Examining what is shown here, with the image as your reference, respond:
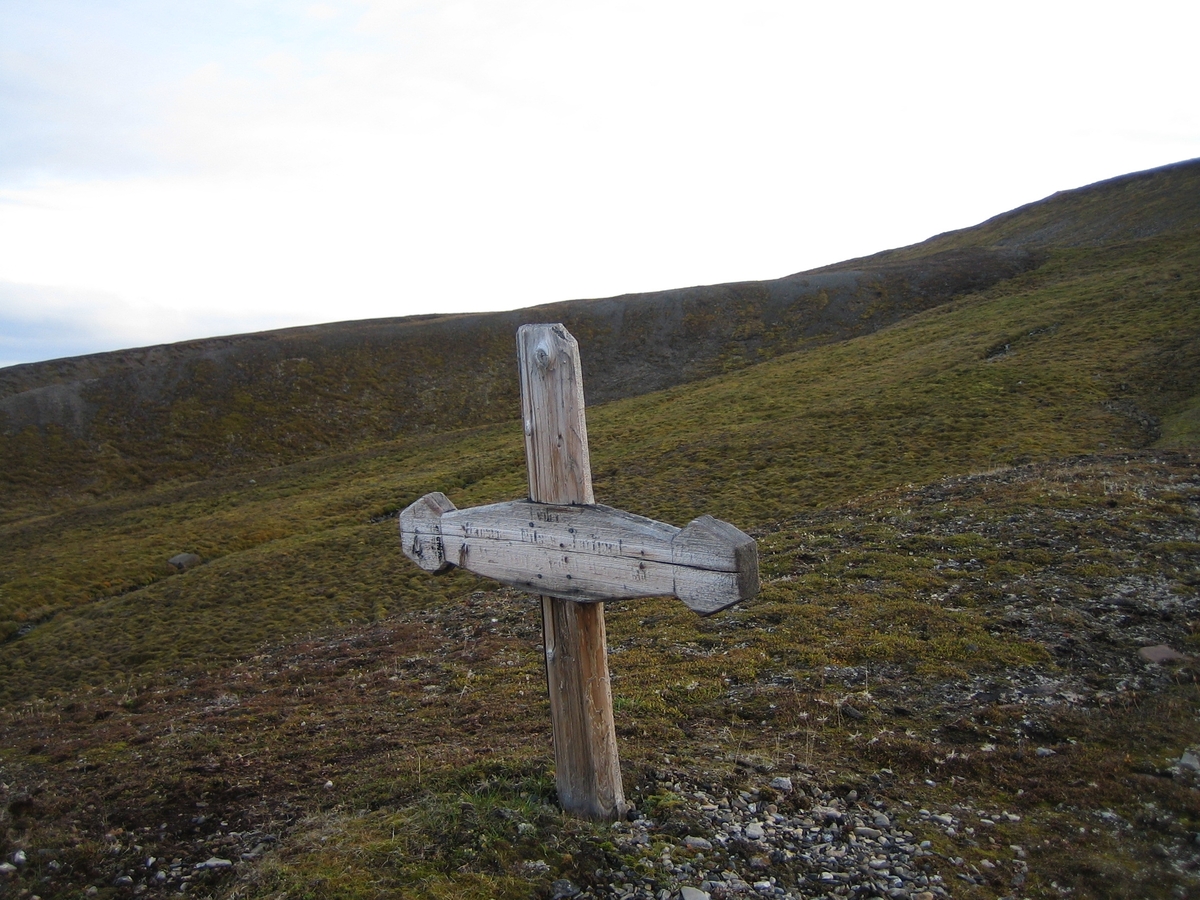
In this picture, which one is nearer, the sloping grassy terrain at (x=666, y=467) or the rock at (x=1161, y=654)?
the rock at (x=1161, y=654)

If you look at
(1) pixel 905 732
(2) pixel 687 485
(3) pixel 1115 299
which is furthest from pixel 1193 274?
(1) pixel 905 732

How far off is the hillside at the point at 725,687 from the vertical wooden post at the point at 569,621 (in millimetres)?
394

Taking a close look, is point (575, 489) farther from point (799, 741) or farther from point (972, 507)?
point (972, 507)

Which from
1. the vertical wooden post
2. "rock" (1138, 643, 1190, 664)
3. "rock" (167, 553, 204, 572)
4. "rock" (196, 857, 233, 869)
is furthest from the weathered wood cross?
"rock" (167, 553, 204, 572)

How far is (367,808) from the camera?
7543 mm

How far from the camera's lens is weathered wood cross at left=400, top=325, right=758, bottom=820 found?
5.30 metres

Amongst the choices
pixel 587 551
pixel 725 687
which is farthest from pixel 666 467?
pixel 587 551

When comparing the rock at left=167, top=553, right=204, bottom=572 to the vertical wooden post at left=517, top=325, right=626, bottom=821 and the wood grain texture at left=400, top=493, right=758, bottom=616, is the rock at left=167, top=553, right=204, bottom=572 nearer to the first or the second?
the wood grain texture at left=400, top=493, right=758, bottom=616

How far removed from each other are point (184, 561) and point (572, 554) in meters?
35.6

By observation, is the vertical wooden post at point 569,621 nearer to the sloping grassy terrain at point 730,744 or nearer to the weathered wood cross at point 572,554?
the weathered wood cross at point 572,554

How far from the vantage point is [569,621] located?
20.6 ft

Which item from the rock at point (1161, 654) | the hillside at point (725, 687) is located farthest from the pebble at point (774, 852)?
the rock at point (1161, 654)

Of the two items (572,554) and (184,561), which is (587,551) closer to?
(572,554)

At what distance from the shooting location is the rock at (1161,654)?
420 inches
